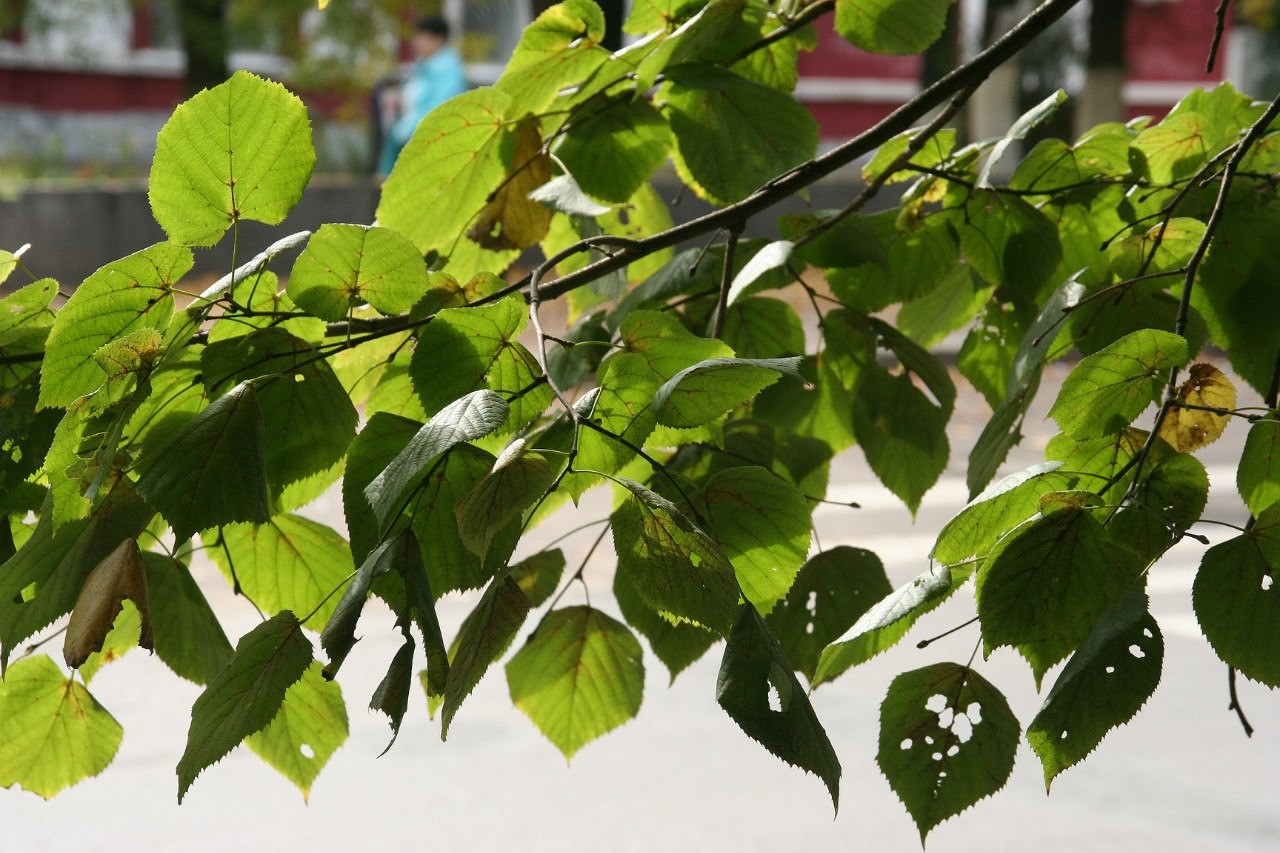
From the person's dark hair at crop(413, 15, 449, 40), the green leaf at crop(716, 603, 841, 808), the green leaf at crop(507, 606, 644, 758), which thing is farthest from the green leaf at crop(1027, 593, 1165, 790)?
the person's dark hair at crop(413, 15, 449, 40)

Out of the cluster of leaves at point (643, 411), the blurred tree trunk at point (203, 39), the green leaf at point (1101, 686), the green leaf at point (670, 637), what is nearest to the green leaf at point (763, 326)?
the cluster of leaves at point (643, 411)

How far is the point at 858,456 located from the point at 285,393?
648cm

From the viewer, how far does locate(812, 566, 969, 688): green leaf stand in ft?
2.35

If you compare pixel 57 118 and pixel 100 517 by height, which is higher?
pixel 100 517

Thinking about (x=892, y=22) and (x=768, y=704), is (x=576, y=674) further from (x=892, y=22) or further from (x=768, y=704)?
(x=892, y=22)

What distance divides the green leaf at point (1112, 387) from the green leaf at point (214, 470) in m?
0.42

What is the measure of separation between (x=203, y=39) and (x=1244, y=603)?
1377 cm

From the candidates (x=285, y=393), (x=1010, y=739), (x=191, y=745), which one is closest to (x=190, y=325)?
(x=285, y=393)

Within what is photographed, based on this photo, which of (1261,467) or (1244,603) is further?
(1261,467)

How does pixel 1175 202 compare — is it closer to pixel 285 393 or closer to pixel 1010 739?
pixel 1010 739

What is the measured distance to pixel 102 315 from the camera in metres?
0.76

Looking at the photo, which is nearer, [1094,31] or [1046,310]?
[1046,310]

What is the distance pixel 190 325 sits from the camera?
2.43 feet

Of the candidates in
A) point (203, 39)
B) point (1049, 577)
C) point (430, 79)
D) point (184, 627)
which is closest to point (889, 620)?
point (1049, 577)
